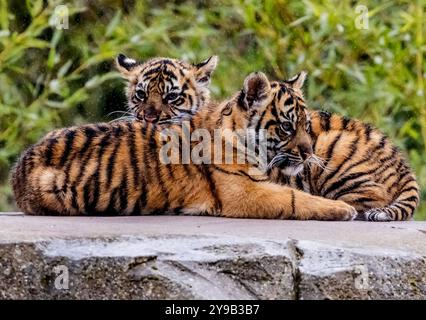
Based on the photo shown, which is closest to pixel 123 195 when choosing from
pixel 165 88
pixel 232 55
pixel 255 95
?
pixel 255 95

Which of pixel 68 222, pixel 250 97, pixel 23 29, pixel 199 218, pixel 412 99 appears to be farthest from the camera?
pixel 23 29

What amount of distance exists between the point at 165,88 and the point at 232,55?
71.8 inches

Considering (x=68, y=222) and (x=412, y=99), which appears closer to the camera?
(x=68, y=222)

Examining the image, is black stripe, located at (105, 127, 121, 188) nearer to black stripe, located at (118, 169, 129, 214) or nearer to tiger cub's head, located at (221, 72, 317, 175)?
black stripe, located at (118, 169, 129, 214)

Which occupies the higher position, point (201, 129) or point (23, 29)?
point (23, 29)

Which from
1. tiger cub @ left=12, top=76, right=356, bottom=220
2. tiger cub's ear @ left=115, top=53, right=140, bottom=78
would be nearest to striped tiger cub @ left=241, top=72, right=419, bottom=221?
tiger cub @ left=12, top=76, right=356, bottom=220

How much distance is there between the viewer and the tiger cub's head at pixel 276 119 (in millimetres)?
5281

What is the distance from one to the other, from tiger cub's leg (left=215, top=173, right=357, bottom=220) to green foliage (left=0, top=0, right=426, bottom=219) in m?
2.21

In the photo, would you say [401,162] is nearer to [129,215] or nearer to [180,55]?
[129,215]

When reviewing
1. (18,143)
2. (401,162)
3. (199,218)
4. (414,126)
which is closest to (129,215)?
(199,218)

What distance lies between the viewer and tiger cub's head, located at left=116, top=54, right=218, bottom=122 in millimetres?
6004

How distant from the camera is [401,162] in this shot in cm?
551

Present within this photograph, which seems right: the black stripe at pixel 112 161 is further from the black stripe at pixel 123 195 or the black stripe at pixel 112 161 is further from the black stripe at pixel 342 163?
the black stripe at pixel 342 163

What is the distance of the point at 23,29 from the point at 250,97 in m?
3.05
